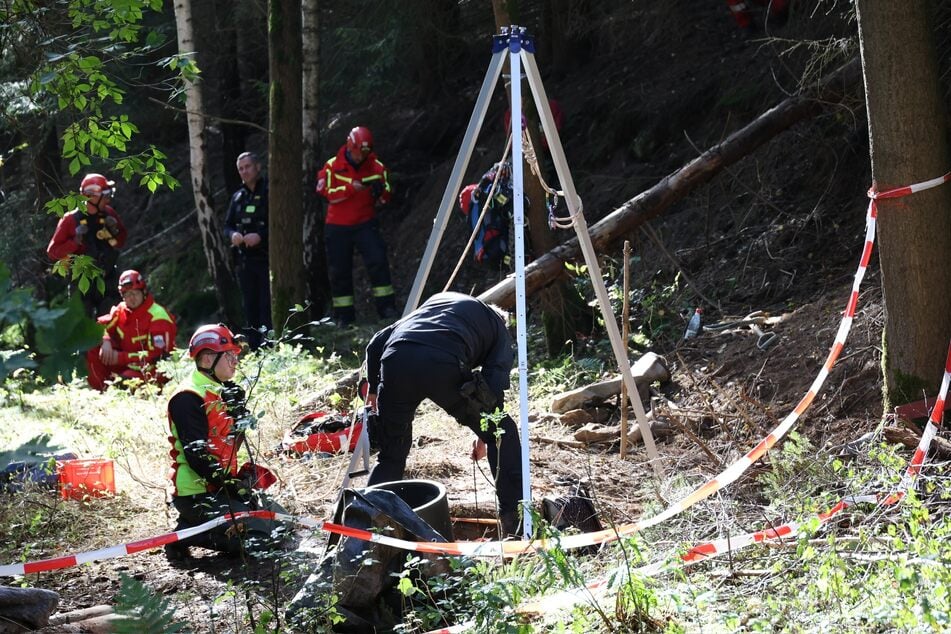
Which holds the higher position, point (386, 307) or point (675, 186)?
point (675, 186)

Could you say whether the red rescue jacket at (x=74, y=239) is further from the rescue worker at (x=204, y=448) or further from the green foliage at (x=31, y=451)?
the green foliage at (x=31, y=451)

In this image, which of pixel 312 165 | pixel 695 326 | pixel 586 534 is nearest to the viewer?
pixel 586 534

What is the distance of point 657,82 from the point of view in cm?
1229

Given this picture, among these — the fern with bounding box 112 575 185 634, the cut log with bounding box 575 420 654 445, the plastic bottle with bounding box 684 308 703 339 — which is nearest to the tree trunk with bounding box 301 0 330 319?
the plastic bottle with bounding box 684 308 703 339

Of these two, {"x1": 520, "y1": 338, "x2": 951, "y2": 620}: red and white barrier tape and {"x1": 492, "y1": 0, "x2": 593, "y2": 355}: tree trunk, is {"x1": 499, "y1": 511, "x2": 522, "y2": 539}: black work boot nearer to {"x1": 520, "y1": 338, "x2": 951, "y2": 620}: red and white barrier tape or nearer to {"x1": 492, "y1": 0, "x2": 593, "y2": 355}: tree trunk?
{"x1": 520, "y1": 338, "x2": 951, "y2": 620}: red and white barrier tape

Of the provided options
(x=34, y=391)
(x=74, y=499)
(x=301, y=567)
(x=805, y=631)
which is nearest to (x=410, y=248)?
(x=34, y=391)

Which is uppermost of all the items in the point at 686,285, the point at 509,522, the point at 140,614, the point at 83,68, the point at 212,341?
the point at 83,68

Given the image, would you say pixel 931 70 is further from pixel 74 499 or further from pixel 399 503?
pixel 74 499

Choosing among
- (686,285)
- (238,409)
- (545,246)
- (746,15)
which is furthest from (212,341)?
(746,15)

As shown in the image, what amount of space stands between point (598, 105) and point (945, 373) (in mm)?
7907

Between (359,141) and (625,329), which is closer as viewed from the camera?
(625,329)

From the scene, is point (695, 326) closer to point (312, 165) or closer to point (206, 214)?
point (312, 165)

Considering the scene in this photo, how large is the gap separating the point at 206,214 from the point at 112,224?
1.46 m

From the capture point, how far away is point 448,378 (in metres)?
5.23
